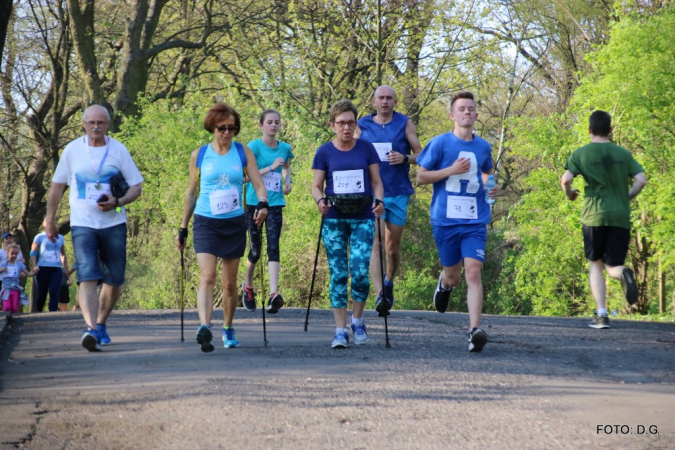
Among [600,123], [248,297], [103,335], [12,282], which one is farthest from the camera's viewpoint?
[12,282]

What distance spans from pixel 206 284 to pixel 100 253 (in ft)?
4.15

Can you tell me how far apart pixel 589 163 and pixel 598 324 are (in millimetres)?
1814

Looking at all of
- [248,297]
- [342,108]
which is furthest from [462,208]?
[248,297]

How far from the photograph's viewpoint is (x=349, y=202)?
8.20 meters

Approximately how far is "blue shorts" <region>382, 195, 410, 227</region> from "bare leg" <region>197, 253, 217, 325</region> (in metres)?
2.68

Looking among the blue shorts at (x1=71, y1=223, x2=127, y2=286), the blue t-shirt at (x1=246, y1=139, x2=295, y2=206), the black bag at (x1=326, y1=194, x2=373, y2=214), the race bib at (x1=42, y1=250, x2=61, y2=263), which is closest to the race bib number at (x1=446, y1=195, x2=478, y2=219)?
the black bag at (x1=326, y1=194, x2=373, y2=214)

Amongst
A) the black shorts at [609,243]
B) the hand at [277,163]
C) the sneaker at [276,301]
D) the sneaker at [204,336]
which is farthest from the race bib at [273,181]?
the sneaker at [204,336]

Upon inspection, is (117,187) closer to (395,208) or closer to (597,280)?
(395,208)

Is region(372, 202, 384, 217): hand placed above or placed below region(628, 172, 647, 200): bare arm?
below

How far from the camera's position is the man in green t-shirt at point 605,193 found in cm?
1018

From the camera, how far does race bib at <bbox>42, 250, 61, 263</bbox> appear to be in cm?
1747

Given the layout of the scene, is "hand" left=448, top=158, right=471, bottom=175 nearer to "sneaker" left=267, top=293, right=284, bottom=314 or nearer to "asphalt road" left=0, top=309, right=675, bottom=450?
"asphalt road" left=0, top=309, right=675, bottom=450

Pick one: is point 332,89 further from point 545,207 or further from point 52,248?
point 52,248

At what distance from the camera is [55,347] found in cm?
921
